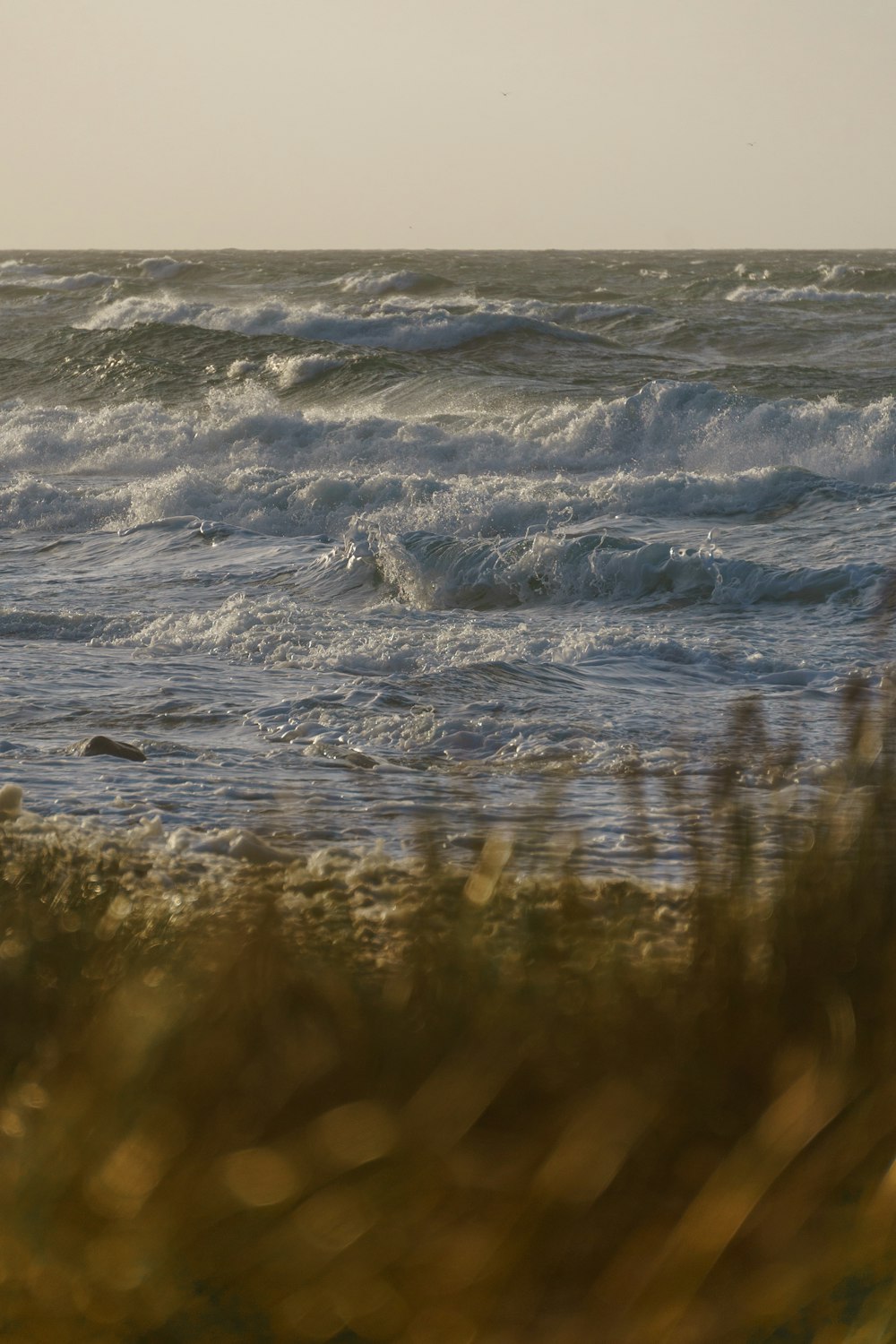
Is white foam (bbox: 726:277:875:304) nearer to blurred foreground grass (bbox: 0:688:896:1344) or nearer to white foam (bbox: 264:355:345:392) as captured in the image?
white foam (bbox: 264:355:345:392)

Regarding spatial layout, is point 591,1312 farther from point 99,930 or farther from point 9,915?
point 9,915

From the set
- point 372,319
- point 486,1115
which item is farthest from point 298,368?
point 486,1115

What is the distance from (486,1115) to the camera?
159 centimetres

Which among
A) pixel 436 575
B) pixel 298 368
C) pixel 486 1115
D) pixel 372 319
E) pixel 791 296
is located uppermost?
pixel 791 296

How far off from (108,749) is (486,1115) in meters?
3.83

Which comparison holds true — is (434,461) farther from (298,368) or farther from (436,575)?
(298,368)

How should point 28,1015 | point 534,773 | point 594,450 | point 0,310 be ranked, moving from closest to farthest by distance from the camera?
1. point 28,1015
2. point 534,773
3. point 594,450
4. point 0,310

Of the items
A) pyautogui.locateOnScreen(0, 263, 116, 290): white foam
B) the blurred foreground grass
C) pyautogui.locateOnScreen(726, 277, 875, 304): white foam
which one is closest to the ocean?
the blurred foreground grass

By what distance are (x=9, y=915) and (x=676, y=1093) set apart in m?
1.22

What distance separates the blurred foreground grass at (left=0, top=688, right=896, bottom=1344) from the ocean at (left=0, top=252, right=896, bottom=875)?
0.17 metres

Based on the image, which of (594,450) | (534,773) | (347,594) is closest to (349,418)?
(594,450)

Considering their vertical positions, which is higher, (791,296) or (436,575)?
(791,296)

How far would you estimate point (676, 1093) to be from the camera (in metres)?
1.62

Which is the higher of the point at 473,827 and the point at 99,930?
the point at 473,827
